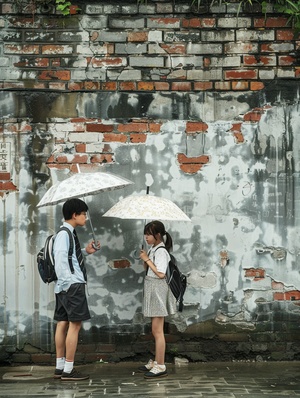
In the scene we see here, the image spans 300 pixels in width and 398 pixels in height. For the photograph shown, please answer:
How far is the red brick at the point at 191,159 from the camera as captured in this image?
8.40 metres

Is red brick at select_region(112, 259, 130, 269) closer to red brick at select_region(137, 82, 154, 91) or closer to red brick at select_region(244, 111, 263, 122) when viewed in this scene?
red brick at select_region(137, 82, 154, 91)

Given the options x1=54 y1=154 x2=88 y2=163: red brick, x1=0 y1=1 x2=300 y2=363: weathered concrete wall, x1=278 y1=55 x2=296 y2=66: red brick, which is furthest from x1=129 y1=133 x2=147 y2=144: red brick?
x1=278 y1=55 x2=296 y2=66: red brick

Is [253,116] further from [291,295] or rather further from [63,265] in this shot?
[63,265]

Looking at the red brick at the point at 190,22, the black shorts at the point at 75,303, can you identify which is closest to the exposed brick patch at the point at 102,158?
the black shorts at the point at 75,303

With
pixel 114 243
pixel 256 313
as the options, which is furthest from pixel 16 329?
pixel 256 313

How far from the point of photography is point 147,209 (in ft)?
24.6

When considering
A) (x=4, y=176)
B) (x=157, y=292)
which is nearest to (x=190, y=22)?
(x=4, y=176)

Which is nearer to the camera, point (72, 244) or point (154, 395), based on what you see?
point (154, 395)

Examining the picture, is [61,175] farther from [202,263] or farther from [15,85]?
[202,263]

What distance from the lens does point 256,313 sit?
331 inches

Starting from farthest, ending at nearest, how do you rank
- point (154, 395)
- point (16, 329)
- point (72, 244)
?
point (16, 329) < point (72, 244) < point (154, 395)

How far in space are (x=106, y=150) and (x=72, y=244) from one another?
4.18 feet

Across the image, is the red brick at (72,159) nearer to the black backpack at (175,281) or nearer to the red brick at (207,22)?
the black backpack at (175,281)

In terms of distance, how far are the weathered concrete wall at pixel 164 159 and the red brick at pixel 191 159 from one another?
15 millimetres
